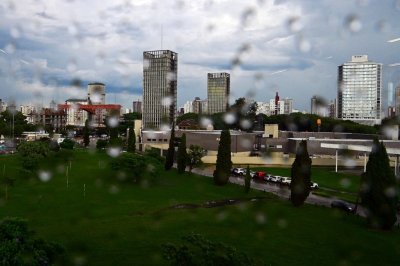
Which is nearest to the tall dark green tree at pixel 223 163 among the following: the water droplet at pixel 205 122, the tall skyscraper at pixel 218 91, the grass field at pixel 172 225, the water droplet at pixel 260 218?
the grass field at pixel 172 225

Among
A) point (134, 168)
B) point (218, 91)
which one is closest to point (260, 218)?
point (134, 168)

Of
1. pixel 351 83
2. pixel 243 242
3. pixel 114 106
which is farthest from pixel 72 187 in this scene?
pixel 114 106

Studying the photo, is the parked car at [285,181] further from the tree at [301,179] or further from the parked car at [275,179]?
the tree at [301,179]

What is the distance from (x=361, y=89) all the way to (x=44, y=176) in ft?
112

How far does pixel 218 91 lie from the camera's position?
2114 inches

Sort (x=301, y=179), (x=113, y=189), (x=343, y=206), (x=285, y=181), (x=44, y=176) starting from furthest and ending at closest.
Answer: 1. (x=285, y=181)
2. (x=44, y=176)
3. (x=113, y=189)
4. (x=301, y=179)
5. (x=343, y=206)

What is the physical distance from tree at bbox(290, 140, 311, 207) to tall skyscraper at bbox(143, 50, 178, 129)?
31.9 meters

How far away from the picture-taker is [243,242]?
11844 mm

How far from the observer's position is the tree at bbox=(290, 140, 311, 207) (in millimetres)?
17641

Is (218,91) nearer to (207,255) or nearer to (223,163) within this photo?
(223,163)

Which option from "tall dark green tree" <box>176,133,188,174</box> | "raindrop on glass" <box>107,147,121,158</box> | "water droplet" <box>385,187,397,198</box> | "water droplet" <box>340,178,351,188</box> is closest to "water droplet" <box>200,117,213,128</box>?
"raindrop on glass" <box>107,147,121,158</box>

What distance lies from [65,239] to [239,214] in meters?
6.74

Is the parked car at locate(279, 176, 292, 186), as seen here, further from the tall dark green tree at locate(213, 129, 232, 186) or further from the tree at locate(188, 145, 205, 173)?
the tree at locate(188, 145, 205, 173)

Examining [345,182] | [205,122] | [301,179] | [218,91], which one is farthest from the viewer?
[205,122]
